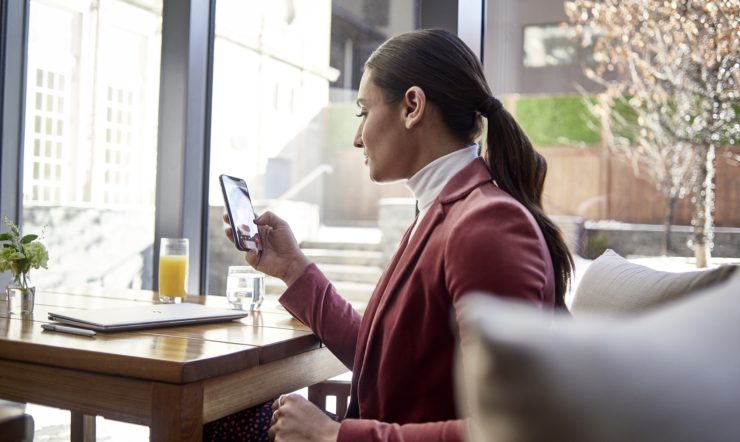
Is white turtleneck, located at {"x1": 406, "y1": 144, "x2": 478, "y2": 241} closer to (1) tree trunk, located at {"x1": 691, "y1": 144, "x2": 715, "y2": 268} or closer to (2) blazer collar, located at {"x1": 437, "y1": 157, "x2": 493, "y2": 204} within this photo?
(2) blazer collar, located at {"x1": 437, "y1": 157, "x2": 493, "y2": 204}

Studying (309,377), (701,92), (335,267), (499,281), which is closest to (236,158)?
(335,267)

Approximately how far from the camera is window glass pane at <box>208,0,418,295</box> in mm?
→ 2486

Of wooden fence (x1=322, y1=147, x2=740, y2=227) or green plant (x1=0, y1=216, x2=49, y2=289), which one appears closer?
green plant (x1=0, y1=216, x2=49, y2=289)

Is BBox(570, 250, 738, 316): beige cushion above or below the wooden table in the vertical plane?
above

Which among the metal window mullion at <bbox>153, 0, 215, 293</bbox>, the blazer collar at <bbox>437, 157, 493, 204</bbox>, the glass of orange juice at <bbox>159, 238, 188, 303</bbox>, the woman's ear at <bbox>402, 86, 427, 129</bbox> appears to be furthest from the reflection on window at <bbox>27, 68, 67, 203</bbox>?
the blazer collar at <bbox>437, 157, 493, 204</bbox>

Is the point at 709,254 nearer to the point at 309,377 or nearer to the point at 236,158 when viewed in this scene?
the point at 309,377

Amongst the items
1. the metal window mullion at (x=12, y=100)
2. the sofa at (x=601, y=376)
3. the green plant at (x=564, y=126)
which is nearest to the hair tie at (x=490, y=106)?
the sofa at (x=601, y=376)

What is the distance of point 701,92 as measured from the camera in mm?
2109

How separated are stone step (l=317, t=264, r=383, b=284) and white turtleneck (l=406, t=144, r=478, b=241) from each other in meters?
2.40

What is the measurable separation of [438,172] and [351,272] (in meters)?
2.72

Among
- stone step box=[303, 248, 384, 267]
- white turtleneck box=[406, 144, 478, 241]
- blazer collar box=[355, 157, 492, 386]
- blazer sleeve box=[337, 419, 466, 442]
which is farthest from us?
stone step box=[303, 248, 384, 267]

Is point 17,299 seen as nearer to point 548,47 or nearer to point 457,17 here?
point 457,17

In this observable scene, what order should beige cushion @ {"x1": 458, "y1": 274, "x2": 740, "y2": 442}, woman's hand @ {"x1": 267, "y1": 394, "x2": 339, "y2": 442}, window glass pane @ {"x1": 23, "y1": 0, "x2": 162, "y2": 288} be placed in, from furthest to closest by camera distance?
window glass pane @ {"x1": 23, "y1": 0, "x2": 162, "y2": 288} → woman's hand @ {"x1": 267, "y1": 394, "x2": 339, "y2": 442} → beige cushion @ {"x1": 458, "y1": 274, "x2": 740, "y2": 442}

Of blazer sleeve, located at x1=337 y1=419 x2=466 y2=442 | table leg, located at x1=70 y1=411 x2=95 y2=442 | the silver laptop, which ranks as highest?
the silver laptop
